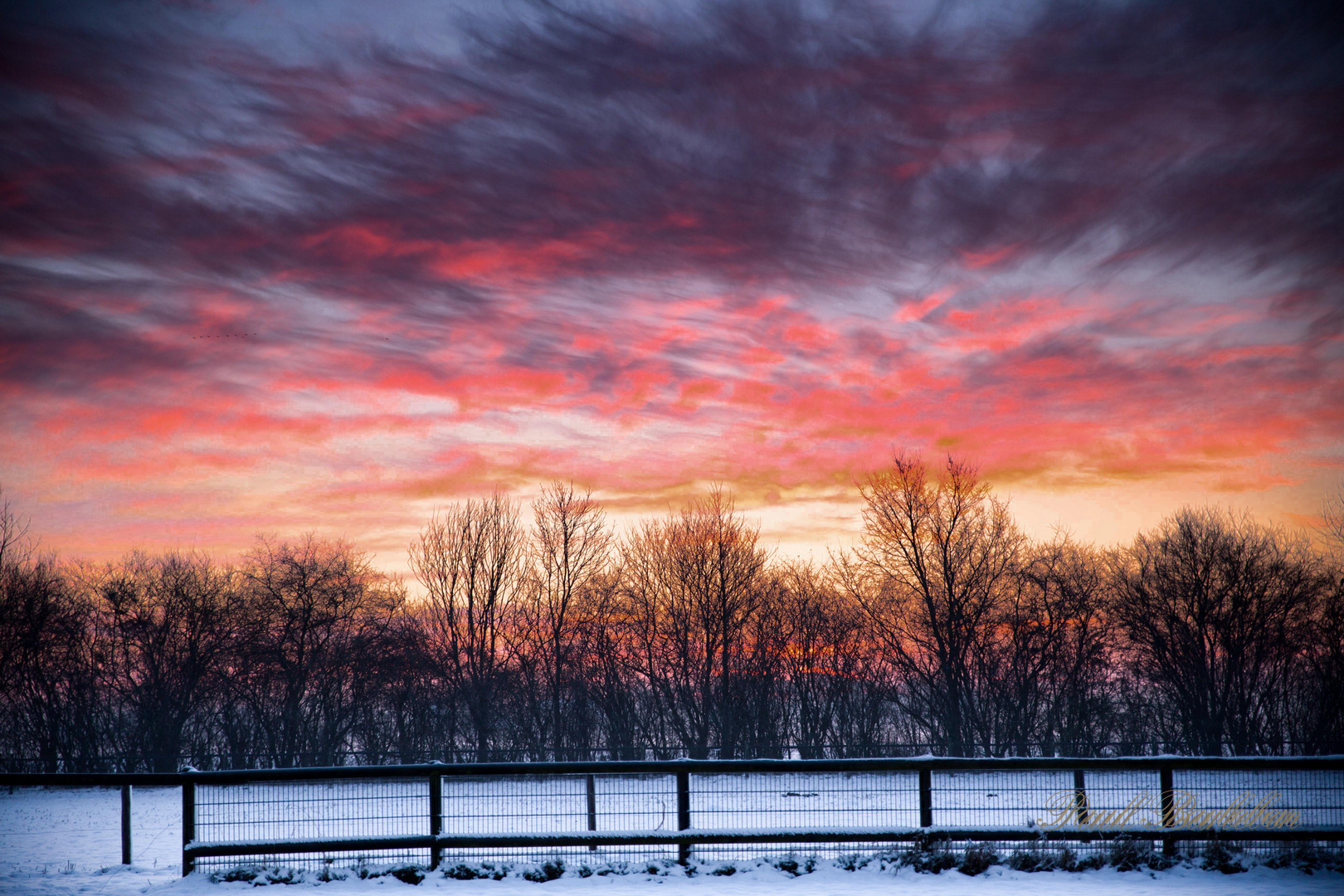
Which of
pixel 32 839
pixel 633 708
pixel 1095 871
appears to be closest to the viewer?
pixel 1095 871

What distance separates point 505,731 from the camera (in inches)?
1268

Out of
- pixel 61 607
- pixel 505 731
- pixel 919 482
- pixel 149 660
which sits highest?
pixel 919 482

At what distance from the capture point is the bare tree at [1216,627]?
30672 millimetres

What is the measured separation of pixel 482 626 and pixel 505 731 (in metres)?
4.49

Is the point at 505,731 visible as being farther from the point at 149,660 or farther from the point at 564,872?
the point at 564,872

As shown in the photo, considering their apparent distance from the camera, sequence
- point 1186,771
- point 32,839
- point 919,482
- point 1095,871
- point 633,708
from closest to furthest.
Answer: point 1095,871 → point 1186,771 → point 32,839 → point 919,482 → point 633,708

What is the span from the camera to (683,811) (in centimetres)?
1005

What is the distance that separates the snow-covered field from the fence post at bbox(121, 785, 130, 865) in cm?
17

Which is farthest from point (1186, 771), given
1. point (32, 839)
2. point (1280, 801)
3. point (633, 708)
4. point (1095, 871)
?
point (633, 708)

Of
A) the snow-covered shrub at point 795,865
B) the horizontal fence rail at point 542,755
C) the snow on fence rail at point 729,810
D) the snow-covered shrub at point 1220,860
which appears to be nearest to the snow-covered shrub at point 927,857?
the snow on fence rail at point 729,810

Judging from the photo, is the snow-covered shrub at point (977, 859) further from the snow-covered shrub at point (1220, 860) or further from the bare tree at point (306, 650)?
the bare tree at point (306, 650)

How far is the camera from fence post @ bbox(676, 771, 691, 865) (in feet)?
32.5

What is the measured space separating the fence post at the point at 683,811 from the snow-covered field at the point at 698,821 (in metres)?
0.20

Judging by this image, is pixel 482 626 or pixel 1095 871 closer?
→ pixel 1095 871
